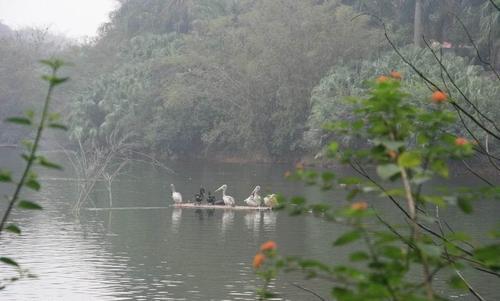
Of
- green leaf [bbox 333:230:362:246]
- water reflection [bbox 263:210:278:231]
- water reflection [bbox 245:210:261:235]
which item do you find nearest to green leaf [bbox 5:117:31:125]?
green leaf [bbox 333:230:362:246]

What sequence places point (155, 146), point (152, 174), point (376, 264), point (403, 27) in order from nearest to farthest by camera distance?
point (376, 264) < point (152, 174) < point (403, 27) < point (155, 146)

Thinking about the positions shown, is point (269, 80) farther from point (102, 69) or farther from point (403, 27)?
point (102, 69)

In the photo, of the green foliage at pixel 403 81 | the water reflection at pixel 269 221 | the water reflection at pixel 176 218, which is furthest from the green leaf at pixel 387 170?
the green foliage at pixel 403 81

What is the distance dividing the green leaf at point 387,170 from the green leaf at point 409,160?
0.8 inches

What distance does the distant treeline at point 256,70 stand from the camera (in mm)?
39250

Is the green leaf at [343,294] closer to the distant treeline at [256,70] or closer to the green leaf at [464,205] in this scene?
the green leaf at [464,205]

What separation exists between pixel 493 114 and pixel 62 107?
98.9ft

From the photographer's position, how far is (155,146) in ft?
156

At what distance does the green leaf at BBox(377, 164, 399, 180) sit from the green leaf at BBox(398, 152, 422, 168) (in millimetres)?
20

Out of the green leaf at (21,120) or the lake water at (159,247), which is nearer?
the green leaf at (21,120)

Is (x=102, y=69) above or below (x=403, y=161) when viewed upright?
above

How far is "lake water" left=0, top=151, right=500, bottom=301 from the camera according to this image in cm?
1456

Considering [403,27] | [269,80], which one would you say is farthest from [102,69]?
[403,27]

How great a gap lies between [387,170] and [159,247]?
1642 cm
